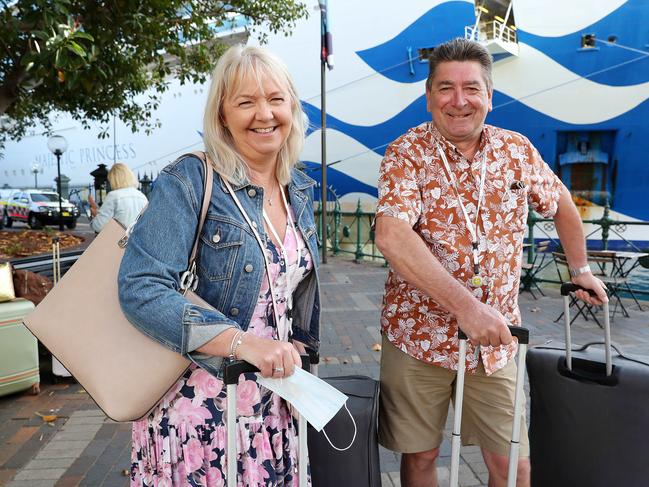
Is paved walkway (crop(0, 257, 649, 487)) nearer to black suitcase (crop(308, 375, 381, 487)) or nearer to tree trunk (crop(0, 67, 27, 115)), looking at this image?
black suitcase (crop(308, 375, 381, 487))

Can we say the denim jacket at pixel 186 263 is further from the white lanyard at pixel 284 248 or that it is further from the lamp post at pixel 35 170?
the lamp post at pixel 35 170

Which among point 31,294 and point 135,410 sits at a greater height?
point 135,410

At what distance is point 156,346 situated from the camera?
4.30 feet

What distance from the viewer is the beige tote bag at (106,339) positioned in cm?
131

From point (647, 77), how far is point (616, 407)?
13927mm

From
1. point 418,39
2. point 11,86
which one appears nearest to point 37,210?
point 11,86

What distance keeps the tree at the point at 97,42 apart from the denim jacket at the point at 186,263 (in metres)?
3.66

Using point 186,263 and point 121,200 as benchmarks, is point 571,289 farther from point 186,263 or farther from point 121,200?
point 121,200

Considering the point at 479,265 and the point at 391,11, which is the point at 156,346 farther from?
the point at 391,11

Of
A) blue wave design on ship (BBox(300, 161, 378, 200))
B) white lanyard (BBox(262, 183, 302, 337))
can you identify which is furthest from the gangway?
white lanyard (BBox(262, 183, 302, 337))

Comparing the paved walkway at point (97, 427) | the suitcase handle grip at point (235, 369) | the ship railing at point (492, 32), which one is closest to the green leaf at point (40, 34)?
the paved walkway at point (97, 427)

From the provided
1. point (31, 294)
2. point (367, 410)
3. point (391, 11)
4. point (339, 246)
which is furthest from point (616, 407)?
point (391, 11)

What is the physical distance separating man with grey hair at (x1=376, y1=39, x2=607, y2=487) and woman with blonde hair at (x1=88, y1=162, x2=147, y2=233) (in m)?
4.73

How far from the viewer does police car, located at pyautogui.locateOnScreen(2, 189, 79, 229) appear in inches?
869
